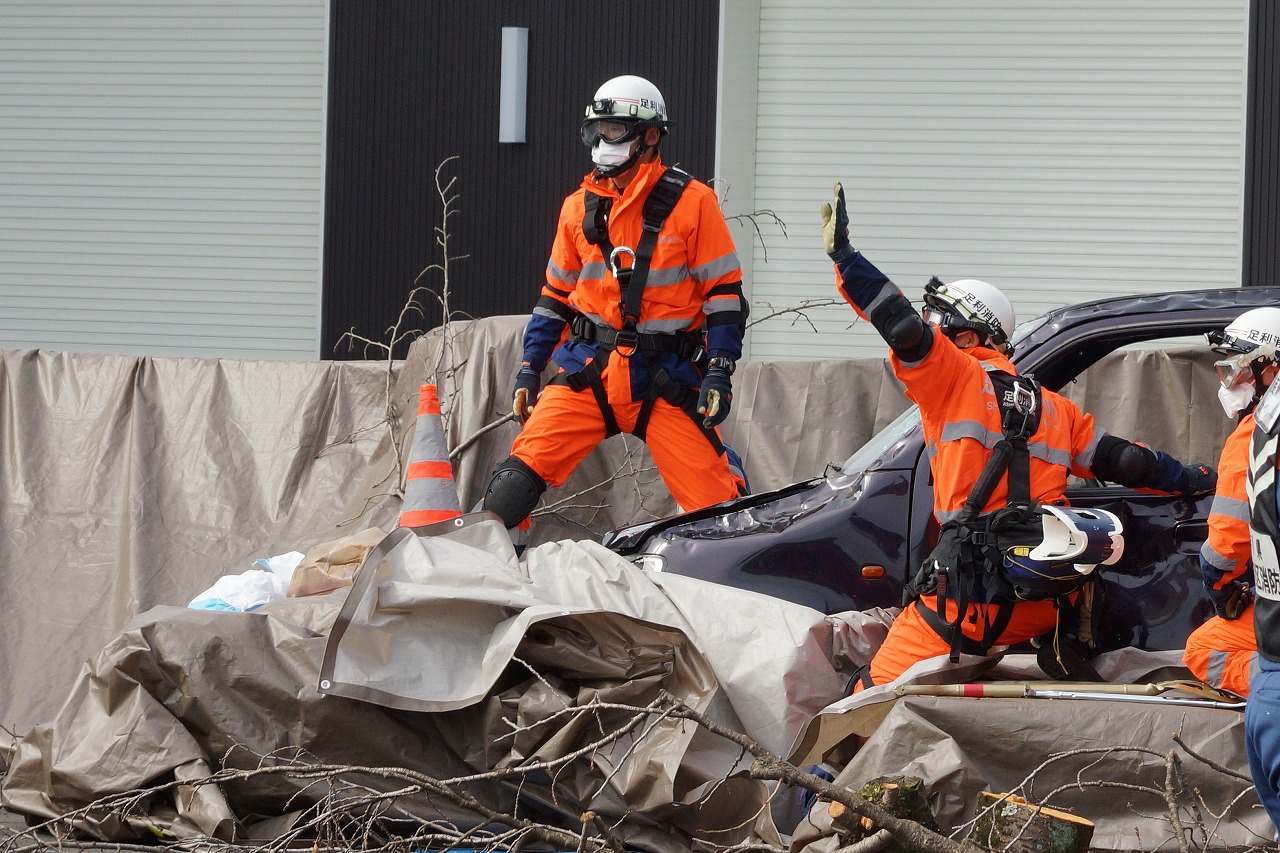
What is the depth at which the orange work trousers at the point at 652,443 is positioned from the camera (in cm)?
572

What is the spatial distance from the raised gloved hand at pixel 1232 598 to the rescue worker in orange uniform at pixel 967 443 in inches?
19.9

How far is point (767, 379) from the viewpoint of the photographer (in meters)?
7.16

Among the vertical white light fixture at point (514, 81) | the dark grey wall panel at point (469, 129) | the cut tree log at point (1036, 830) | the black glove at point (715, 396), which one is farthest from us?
the vertical white light fixture at point (514, 81)

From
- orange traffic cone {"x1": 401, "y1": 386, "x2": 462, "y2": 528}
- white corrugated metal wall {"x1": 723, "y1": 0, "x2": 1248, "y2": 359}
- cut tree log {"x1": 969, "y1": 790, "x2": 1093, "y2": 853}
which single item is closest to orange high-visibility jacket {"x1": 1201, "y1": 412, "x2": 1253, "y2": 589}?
cut tree log {"x1": 969, "y1": 790, "x2": 1093, "y2": 853}

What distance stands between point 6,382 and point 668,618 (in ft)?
15.4

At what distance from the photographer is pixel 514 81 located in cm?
1172

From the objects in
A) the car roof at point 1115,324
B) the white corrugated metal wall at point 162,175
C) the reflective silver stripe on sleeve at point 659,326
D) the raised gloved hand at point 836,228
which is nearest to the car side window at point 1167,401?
the car roof at point 1115,324

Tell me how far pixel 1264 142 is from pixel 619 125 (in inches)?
293

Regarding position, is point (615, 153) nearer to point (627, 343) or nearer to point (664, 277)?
point (664, 277)

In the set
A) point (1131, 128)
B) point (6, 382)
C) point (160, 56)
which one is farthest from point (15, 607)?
point (1131, 128)

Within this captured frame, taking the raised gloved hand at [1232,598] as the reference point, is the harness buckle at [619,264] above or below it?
above

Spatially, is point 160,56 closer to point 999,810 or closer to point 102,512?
point 102,512

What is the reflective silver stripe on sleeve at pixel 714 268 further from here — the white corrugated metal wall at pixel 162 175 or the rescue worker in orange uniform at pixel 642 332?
the white corrugated metal wall at pixel 162 175

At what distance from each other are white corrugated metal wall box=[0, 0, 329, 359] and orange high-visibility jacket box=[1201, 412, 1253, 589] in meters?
10.2
